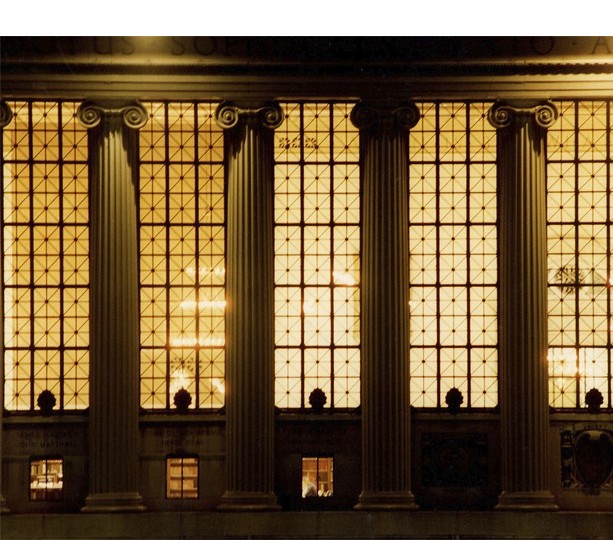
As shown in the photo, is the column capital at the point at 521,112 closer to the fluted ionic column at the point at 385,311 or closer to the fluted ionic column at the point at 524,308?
the fluted ionic column at the point at 524,308

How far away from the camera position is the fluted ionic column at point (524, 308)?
44.8 m

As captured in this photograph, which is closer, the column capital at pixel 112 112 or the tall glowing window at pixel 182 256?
the column capital at pixel 112 112

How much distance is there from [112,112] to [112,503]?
1199 cm

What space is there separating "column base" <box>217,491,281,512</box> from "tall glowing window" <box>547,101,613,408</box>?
9.61m

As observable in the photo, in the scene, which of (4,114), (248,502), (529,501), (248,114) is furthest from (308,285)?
(4,114)

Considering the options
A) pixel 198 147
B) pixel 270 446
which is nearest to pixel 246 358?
pixel 270 446

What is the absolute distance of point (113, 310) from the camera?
44.8m

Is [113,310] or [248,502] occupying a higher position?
[113,310]

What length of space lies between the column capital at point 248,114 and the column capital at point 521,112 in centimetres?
660

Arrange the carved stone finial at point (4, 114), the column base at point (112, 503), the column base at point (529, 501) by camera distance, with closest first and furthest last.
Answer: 1. the column base at point (112, 503)
2. the column base at point (529, 501)
3. the carved stone finial at point (4, 114)

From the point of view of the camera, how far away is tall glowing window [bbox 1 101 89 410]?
45.7 metres

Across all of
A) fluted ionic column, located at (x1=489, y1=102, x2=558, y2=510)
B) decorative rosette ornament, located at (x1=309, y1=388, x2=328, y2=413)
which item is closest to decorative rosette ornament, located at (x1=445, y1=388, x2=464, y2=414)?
fluted ionic column, located at (x1=489, y1=102, x2=558, y2=510)

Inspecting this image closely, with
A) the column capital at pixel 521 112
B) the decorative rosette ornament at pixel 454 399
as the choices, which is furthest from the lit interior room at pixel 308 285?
the decorative rosette ornament at pixel 454 399

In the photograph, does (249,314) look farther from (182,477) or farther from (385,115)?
(385,115)
